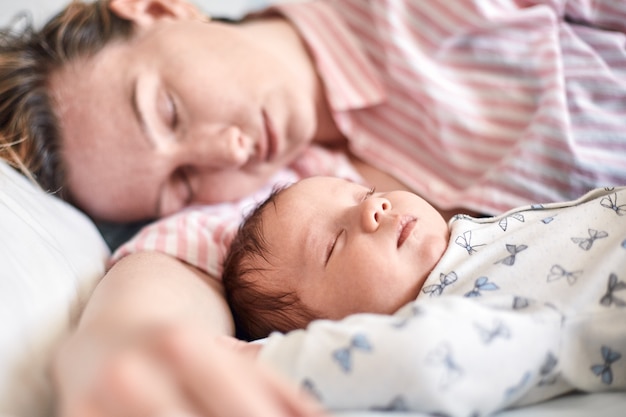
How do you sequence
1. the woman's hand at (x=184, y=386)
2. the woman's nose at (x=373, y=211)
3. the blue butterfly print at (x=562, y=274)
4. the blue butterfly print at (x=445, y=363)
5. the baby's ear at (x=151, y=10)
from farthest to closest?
1. the baby's ear at (x=151, y=10)
2. the woman's nose at (x=373, y=211)
3. the blue butterfly print at (x=562, y=274)
4. the blue butterfly print at (x=445, y=363)
5. the woman's hand at (x=184, y=386)

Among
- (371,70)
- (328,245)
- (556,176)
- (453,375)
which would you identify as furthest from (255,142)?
(453,375)

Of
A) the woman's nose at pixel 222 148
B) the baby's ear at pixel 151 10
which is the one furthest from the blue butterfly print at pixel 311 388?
the baby's ear at pixel 151 10

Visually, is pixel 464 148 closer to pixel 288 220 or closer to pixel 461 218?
pixel 461 218

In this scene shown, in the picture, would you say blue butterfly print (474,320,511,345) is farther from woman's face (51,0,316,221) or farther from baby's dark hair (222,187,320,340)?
woman's face (51,0,316,221)

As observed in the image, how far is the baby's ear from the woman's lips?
2.44 feet

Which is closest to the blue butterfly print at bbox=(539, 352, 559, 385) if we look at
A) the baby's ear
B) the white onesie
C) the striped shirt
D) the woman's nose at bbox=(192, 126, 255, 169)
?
the white onesie

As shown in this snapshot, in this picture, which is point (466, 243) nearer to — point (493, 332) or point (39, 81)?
point (493, 332)

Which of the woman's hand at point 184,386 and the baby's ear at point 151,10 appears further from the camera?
the baby's ear at point 151,10

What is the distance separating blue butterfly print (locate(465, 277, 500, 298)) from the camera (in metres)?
0.75

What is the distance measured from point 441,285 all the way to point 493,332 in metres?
0.15

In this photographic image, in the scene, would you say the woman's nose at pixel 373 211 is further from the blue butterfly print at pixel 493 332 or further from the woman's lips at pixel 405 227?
the blue butterfly print at pixel 493 332

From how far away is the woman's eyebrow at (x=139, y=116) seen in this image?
3.67ft

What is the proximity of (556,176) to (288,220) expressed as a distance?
1.65 feet

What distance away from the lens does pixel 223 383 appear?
1.44 ft
